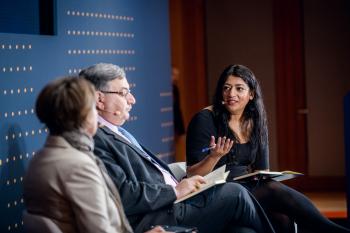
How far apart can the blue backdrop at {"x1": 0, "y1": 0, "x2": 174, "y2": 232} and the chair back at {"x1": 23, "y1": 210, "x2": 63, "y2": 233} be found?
747mm

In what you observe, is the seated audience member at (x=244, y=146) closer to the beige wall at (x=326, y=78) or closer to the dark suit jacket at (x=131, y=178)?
the dark suit jacket at (x=131, y=178)

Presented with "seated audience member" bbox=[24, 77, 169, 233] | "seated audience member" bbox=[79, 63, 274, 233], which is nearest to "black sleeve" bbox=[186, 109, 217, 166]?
"seated audience member" bbox=[79, 63, 274, 233]

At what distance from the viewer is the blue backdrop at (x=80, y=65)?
376cm

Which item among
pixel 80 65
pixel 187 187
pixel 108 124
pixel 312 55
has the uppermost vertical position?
pixel 312 55

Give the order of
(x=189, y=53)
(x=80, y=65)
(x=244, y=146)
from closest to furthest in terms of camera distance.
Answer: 1. (x=80, y=65)
2. (x=244, y=146)
3. (x=189, y=53)

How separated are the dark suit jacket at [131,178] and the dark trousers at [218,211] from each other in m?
0.11

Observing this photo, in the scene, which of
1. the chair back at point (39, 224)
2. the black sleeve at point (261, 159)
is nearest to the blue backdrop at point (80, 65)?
the chair back at point (39, 224)

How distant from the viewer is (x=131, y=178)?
3.65 metres

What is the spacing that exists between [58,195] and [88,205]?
118mm

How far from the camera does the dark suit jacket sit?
3.57 meters

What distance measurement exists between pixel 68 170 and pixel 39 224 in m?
0.24

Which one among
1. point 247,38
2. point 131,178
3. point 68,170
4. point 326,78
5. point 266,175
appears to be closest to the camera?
point 68,170

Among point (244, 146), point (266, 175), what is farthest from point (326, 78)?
point (266, 175)

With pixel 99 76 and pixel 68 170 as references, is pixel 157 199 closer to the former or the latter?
pixel 99 76
